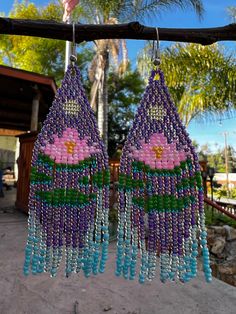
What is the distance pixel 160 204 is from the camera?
1.04m

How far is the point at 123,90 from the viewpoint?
669 inches

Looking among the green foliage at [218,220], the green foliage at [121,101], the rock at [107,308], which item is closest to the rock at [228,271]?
the green foliage at [218,220]

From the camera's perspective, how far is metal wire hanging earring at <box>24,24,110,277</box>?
40.4 inches

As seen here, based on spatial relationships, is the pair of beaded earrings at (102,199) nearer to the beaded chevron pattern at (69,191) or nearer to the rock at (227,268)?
the beaded chevron pattern at (69,191)

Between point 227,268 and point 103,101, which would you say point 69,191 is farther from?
point 103,101

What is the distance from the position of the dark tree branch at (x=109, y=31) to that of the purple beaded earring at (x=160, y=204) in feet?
0.93

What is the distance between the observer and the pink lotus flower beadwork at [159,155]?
1063mm

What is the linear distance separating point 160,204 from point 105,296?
61.6 inches

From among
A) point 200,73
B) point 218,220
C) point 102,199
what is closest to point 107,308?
point 102,199

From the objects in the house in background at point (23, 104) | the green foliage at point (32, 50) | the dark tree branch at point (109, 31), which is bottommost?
the dark tree branch at point (109, 31)

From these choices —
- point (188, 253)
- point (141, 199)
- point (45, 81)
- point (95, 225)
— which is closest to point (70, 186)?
point (95, 225)

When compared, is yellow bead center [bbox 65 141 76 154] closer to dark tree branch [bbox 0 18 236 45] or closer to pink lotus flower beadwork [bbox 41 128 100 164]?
pink lotus flower beadwork [bbox 41 128 100 164]

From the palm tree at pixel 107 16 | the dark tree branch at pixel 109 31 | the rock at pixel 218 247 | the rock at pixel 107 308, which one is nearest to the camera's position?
the dark tree branch at pixel 109 31

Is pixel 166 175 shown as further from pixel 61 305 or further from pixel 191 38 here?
pixel 61 305
